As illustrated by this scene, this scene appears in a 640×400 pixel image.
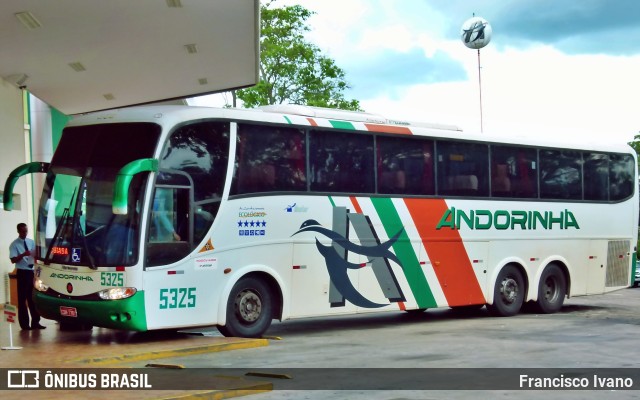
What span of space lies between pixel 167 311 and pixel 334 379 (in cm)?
391

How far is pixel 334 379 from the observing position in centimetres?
1102

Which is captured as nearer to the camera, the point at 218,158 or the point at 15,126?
the point at 218,158

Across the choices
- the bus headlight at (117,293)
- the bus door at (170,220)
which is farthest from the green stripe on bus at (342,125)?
the bus headlight at (117,293)

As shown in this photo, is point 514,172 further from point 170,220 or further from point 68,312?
point 68,312

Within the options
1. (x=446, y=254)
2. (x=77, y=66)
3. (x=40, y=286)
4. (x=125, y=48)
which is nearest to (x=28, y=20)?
(x=125, y=48)

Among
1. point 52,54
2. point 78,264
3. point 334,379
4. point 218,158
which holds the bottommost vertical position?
point 334,379

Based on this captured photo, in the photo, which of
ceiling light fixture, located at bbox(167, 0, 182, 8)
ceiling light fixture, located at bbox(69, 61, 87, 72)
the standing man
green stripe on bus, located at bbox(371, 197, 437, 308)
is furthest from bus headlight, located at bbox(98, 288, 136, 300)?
ceiling light fixture, located at bbox(69, 61, 87, 72)

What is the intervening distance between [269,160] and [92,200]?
2946mm

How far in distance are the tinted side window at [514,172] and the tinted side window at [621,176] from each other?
109 inches

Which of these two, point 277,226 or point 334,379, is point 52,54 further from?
point 334,379

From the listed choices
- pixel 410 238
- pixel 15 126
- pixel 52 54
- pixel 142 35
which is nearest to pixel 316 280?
pixel 410 238

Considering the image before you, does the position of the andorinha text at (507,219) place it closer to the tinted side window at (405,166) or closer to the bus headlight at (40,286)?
the tinted side window at (405,166)

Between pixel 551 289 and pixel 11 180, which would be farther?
pixel 551 289

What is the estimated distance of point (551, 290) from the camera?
2102 cm
